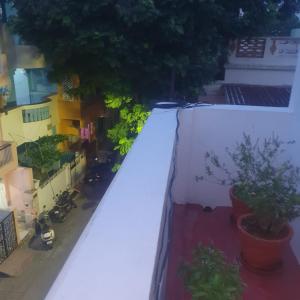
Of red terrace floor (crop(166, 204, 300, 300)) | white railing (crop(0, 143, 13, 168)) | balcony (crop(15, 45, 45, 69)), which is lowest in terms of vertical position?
white railing (crop(0, 143, 13, 168))

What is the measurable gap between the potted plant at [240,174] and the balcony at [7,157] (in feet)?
25.4

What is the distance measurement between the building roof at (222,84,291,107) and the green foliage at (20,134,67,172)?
6.29 metres

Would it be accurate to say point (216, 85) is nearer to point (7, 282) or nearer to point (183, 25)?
point (183, 25)

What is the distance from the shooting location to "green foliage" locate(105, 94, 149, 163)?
376 inches

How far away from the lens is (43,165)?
11078mm

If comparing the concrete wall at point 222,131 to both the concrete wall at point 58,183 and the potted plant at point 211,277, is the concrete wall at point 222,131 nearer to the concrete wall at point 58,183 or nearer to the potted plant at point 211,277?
the potted plant at point 211,277

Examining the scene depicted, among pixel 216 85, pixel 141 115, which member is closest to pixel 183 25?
pixel 141 115

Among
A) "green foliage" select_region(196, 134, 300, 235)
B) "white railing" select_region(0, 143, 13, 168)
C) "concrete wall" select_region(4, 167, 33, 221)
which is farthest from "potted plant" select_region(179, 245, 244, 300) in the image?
"concrete wall" select_region(4, 167, 33, 221)

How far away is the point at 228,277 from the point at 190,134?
1853mm

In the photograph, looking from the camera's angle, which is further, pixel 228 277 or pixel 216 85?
pixel 216 85

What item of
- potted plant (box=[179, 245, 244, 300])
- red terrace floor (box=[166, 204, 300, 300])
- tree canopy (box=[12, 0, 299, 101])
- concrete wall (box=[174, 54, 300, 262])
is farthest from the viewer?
tree canopy (box=[12, 0, 299, 101])

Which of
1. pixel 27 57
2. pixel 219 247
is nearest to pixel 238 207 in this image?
pixel 219 247

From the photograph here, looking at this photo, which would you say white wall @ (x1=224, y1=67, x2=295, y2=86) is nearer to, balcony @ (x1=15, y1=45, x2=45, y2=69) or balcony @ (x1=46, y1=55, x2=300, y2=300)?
balcony @ (x1=15, y1=45, x2=45, y2=69)

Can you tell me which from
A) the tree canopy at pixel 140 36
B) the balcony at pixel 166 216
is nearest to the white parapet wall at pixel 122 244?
the balcony at pixel 166 216
